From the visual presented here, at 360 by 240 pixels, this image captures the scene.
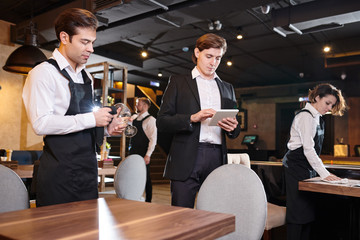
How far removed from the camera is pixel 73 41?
4.91ft

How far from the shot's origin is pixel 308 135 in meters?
2.64

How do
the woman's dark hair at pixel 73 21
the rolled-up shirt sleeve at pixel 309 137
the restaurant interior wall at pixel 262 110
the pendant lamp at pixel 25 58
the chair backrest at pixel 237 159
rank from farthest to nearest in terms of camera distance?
the restaurant interior wall at pixel 262 110, the pendant lamp at pixel 25 58, the chair backrest at pixel 237 159, the rolled-up shirt sleeve at pixel 309 137, the woman's dark hair at pixel 73 21

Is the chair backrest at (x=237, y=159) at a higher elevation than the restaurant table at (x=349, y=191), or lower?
higher

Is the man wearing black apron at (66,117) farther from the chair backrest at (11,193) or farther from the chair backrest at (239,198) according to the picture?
the chair backrest at (239,198)

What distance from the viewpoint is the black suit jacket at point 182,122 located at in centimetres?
181

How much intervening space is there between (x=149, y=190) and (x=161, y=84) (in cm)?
843

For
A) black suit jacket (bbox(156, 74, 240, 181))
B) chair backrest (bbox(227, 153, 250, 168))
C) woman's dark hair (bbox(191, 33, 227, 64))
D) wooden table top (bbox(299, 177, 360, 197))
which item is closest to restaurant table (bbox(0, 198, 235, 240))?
black suit jacket (bbox(156, 74, 240, 181))

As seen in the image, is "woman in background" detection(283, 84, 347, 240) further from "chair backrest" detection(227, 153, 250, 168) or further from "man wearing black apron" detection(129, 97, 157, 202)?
"man wearing black apron" detection(129, 97, 157, 202)

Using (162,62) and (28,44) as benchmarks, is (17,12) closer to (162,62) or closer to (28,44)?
(28,44)

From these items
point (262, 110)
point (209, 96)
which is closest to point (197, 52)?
point (209, 96)

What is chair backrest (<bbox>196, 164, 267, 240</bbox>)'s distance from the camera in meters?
1.35

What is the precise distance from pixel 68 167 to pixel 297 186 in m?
1.99

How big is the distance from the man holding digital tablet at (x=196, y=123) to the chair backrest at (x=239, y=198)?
28 cm

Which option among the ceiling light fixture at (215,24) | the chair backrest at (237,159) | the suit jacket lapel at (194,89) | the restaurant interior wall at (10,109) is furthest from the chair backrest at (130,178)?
the restaurant interior wall at (10,109)
